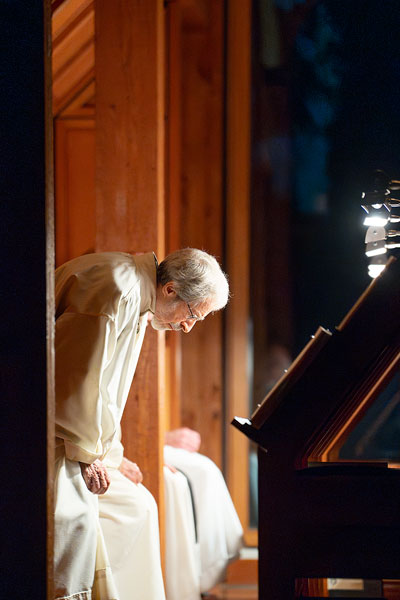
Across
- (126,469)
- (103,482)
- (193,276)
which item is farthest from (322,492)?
(126,469)

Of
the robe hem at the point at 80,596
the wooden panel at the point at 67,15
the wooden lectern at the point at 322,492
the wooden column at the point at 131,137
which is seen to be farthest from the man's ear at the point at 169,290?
the wooden panel at the point at 67,15

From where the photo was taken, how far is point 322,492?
220 cm

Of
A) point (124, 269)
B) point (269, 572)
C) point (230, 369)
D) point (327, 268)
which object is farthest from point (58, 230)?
point (269, 572)

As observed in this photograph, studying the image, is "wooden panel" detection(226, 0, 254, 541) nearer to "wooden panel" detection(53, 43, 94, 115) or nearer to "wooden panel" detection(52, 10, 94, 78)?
"wooden panel" detection(53, 43, 94, 115)

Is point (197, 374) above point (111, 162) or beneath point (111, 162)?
beneath

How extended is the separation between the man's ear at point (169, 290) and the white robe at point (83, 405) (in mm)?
167

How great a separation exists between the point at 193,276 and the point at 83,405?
623 millimetres

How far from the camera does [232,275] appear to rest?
5.03m

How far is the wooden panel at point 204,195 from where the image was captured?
5055 mm

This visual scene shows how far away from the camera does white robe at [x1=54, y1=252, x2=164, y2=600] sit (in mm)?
2475

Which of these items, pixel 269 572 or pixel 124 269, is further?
pixel 124 269

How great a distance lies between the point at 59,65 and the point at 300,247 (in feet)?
6.03
